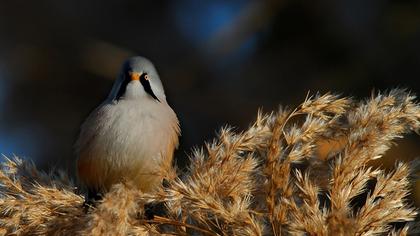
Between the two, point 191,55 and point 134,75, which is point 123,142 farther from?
point 191,55

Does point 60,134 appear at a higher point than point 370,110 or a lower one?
higher

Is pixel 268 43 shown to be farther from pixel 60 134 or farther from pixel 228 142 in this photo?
pixel 228 142

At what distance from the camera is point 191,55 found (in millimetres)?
10180

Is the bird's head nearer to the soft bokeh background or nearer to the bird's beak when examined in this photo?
the bird's beak

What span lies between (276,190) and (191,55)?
7.29 m

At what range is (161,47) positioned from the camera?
34.9 ft

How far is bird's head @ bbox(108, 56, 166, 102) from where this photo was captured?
4602 mm

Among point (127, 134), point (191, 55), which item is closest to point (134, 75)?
point (127, 134)

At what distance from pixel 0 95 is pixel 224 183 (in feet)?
23.6

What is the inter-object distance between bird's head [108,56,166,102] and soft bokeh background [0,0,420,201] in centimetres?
398

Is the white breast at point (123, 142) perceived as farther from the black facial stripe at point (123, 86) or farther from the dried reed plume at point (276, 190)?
the dried reed plume at point (276, 190)

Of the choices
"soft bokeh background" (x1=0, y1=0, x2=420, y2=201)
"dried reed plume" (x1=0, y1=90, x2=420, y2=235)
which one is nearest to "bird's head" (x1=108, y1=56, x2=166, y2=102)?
"dried reed plume" (x1=0, y1=90, x2=420, y2=235)

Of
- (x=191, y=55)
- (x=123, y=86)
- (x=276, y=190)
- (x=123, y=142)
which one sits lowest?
(x=276, y=190)

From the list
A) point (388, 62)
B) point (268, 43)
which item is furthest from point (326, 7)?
point (388, 62)
